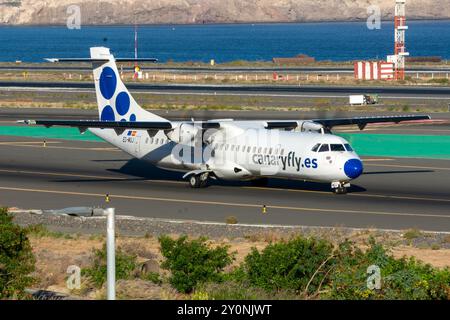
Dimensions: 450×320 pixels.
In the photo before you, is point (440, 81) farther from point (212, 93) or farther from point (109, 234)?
point (109, 234)

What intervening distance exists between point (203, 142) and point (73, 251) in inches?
539

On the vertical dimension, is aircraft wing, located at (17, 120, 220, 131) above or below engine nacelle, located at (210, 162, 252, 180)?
above

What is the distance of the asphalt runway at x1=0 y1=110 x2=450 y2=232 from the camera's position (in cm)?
3819

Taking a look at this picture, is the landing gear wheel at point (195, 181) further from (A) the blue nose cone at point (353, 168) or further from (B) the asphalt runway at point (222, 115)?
(B) the asphalt runway at point (222, 115)

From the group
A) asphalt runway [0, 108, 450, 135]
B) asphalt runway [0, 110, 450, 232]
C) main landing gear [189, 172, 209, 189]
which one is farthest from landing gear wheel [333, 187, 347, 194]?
asphalt runway [0, 108, 450, 135]

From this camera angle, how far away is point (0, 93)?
96688mm

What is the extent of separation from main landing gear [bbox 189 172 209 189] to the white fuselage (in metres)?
0.35

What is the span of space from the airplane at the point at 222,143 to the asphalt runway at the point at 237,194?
102cm

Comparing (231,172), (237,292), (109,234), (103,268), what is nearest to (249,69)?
(231,172)

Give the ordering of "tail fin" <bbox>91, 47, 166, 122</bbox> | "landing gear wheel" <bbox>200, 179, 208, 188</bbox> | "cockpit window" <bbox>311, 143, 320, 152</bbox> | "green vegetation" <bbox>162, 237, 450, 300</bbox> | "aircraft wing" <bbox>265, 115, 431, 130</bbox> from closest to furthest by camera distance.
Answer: "green vegetation" <bbox>162, 237, 450, 300</bbox>
"cockpit window" <bbox>311, 143, 320, 152</bbox>
"landing gear wheel" <bbox>200, 179, 208, 188</bbox>
"aircraft wing" <bbox>265, 115, 431, 130</bbox>
"tail fin" <bbox>91, 47, 166, 122</bbox>

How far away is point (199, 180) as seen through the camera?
44750 mm

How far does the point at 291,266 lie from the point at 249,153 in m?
18.6

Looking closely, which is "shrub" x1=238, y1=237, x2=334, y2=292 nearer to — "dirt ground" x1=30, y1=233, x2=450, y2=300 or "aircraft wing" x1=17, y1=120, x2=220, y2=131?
"dirt ground" x1=30, y1=233, x2=450, y2=300
